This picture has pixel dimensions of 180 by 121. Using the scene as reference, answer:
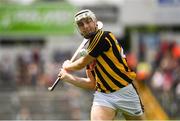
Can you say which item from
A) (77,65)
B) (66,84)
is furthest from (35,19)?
(77,65)

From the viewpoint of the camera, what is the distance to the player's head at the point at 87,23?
27.5 ft

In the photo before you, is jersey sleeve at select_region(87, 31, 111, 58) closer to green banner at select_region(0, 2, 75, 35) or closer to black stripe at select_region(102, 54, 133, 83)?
black stripe at select_region(102, 54, 133, 83)

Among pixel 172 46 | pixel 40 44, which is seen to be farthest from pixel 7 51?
pixel 172 46

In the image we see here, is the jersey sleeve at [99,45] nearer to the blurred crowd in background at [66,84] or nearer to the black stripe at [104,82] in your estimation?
the black stripe at [104,82]

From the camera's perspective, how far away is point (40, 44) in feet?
97.8

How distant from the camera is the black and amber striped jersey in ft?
27.7

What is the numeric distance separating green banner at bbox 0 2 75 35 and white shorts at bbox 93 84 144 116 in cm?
1711

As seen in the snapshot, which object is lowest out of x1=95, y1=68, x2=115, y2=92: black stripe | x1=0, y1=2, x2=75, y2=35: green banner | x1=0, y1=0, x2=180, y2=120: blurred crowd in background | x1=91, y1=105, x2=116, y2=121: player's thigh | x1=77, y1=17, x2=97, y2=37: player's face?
x1=0, y1=0, x2=180, y2=120: blurred crowd in background

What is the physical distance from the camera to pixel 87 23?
839cm

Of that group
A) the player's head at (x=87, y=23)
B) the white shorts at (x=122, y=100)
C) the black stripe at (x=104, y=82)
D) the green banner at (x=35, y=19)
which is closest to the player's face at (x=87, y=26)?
the player's head at (x=87, y=23)

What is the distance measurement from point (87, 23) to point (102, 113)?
95 cm

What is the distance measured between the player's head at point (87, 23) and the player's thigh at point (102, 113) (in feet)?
2.54

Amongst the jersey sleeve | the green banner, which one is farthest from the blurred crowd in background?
the jersey sleeve

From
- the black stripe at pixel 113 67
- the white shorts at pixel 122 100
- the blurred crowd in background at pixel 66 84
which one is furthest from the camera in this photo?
the blurred crowd in background at pixel 66 84
